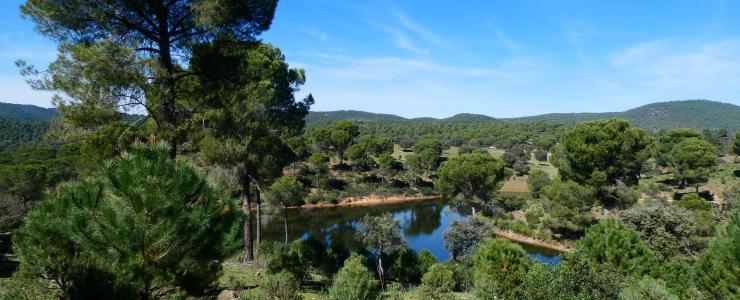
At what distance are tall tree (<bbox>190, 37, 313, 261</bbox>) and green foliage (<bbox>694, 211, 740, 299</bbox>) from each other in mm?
11638

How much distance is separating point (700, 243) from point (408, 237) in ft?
70.9

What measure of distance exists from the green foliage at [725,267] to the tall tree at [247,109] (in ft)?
38.2

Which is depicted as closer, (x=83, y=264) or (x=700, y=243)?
(x=83, y=264)

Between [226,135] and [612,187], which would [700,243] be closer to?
[612,187]

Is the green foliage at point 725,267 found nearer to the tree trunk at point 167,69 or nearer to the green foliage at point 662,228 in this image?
the green foliage at point 662,228

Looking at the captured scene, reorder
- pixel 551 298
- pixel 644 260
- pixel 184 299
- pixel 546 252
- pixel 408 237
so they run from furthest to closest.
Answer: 1. pixel 408 237
2. pixel 546 252
3. pixel 644 260
4. pixel 551 298
5. pixel 184 299

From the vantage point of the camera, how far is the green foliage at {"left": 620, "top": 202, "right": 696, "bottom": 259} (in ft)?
53.8

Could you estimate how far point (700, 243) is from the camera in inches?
875

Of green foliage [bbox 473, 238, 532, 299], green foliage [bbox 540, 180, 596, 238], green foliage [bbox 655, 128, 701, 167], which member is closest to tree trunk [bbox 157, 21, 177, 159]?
green foliage [bbox 473, 238, 532, 299]

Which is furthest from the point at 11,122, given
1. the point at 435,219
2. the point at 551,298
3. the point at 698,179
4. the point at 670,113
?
the point at 670,113

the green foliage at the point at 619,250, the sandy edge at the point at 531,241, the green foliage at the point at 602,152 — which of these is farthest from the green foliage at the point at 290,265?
the green foliage at the point at 602,152

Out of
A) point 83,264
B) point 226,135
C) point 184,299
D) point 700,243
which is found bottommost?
point 700,243

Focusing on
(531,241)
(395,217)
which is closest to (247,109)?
(531,241)

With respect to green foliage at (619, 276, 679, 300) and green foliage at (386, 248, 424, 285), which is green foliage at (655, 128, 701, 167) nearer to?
green foliage at (386, 248, 424, 285)
